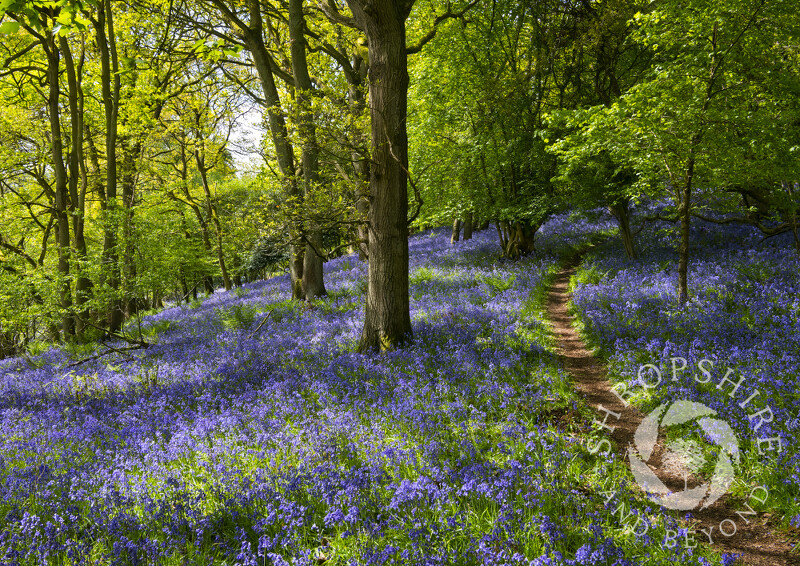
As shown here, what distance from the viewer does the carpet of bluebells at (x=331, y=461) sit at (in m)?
3.40

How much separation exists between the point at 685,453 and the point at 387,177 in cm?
582

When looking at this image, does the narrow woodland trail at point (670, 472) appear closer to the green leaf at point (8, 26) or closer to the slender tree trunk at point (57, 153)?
the green leaf at point (8, 26)

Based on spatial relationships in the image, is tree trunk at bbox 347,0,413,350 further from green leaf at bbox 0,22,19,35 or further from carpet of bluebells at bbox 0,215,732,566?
green leaf at bbox 0,22,19,35

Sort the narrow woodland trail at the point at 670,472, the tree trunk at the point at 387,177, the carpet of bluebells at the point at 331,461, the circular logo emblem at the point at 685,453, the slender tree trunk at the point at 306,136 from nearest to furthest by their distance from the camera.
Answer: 1. the carpet of bluebells at the point at 331,461
2. the narrow woodland trail at the point at 670,472
3. the circular logo emblem at the point at 685,453
4. the tree trunk at the point at 387,177
5. the slender tree trunk at the point at 306,136

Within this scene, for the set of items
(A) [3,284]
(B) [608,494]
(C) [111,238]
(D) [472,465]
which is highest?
(C) [111,238]

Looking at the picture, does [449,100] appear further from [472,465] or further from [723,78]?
[472,465]

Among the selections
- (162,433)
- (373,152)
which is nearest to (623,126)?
(373,152)

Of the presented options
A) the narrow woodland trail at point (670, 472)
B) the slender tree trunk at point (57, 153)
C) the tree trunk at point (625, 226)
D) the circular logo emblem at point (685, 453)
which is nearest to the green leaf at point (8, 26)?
the circular logo emblem at point (685, 453)

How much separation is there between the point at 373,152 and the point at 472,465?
17.1ft

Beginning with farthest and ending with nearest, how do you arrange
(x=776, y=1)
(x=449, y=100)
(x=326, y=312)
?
(x=449, y=100) → (x=326, y=312) → (x=776, y=1)

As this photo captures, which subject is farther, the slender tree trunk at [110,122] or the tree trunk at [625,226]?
the tree trunk at [625,226]

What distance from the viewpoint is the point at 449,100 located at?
16531 mm

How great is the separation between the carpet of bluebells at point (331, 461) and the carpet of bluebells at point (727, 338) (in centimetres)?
16

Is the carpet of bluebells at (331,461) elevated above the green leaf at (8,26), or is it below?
below
